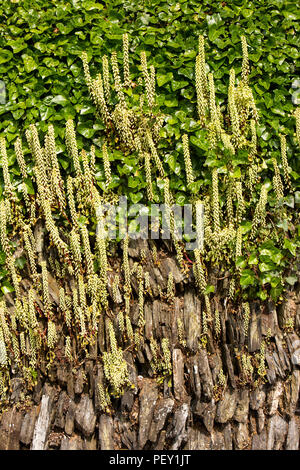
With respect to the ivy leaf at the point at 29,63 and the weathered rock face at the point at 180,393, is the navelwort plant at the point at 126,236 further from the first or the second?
the ivy leaf at the point at 29,63

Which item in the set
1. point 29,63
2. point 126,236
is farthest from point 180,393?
point 29,63

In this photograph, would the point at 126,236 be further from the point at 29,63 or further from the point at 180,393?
the point at 29,63

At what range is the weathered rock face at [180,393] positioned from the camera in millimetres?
3266

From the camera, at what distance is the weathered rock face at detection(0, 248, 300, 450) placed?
327cm

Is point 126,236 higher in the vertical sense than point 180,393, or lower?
higher

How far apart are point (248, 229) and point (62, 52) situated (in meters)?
1.98

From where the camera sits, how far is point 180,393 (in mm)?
3336

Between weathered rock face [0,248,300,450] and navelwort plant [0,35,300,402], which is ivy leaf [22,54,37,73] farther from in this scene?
weathered rock face [0,248,300,450]

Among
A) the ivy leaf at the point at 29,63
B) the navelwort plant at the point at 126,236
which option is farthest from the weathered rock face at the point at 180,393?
the ivy leaf at the point at 29,63

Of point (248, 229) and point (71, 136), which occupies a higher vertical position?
point (71, 136)

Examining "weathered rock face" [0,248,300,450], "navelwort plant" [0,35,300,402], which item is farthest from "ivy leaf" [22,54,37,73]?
"weathered rock face" [0,248,300,450]

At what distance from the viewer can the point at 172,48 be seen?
3.61 m

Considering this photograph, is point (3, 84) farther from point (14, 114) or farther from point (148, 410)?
point (148, 410)
